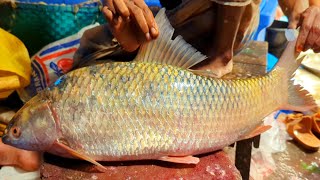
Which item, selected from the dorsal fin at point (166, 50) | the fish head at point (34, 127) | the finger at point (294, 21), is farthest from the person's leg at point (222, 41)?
the fish head at point (34, 127)

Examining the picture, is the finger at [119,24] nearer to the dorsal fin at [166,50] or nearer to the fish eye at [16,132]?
the dorsal fin at [166,50]

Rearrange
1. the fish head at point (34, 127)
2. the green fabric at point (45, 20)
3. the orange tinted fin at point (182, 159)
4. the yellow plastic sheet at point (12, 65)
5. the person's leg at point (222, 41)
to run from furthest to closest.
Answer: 1. the green fabric at point (45, 20)
2. the yellow plastic sheet at point (12, 65)
3. the person's leg at point (222, 41)
4. the orange tinted fin at point (182, 159)
5. the fish head at point (34, 127)

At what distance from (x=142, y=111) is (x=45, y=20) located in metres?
1.61

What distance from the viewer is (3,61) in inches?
90.0

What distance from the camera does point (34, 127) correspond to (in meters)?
1.33

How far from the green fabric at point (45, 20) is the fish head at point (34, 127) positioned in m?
1.49

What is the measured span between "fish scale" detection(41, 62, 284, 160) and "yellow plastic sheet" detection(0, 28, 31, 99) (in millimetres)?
1029

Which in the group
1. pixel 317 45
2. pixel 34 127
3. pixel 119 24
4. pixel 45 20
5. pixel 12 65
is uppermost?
pixel 119 24

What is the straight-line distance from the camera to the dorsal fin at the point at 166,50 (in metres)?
1.53

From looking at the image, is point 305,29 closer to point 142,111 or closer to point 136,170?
point 142,111

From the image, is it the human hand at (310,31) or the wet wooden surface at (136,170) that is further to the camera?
the human hand at (310,31)

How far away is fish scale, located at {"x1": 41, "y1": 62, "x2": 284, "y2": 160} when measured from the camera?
1.37m

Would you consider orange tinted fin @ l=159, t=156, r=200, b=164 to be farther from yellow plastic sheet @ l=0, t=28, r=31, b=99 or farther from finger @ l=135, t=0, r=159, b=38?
yellow plastic sheet @ l=0, t=28, r=31, b=99

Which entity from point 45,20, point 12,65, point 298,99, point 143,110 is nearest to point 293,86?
point 298,99
